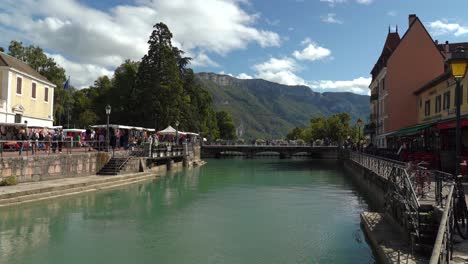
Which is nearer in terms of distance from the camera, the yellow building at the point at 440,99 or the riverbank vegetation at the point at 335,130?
the yellow building at the point at 440,99

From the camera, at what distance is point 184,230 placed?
14992mm

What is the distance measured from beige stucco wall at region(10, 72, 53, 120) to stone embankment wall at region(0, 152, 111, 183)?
36.3 feet

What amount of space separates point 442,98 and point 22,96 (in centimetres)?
3582

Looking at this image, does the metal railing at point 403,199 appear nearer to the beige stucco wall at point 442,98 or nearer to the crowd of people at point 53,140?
the crowd of people at point 53,140

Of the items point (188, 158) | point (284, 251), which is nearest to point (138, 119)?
point (188, 158)

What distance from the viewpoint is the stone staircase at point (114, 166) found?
94.0ft

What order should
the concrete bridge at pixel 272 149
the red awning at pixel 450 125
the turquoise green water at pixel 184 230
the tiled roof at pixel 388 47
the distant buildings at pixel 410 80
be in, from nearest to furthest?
the turquoise green water at pixel 184 230 < the red awning at pixel 450 125 < the distant buildings at pixel 410 80 < the tiled roof at pixel 388 47 < the concrete bridge at pixel 272 149

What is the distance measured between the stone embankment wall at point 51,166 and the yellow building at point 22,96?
10049mm

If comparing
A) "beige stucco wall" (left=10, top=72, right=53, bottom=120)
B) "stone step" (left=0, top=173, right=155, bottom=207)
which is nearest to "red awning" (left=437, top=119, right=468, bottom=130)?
"stone step" (left=0, top=173, right=155, bottom=207)

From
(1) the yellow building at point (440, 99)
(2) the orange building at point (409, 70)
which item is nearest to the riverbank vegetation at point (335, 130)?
(2) the orange building at point (409, 70)

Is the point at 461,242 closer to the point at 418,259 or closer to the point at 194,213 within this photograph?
the point at 418,259

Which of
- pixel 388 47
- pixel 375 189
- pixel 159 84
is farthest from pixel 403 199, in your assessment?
pixel 388 47

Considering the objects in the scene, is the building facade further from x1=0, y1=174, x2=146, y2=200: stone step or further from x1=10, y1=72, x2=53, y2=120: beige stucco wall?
x1=10, y1=72, x2=53, y2=120: beige stucco wall

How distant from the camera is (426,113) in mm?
40375
